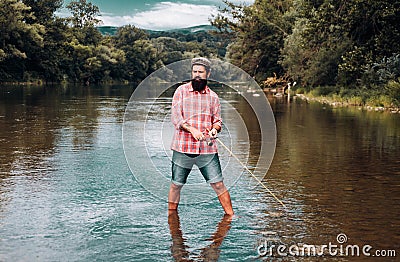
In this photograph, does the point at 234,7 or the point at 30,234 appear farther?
the point at 234,7

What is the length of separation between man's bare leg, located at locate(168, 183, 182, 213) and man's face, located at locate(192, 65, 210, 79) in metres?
1.35

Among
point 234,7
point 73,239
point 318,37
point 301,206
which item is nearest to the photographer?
point 73,239

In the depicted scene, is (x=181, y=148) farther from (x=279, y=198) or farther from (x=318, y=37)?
(x=318, y=37)

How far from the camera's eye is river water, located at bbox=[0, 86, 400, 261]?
5711 millimetres

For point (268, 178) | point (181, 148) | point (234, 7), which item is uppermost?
point (234, 7)

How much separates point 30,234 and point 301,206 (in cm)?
339

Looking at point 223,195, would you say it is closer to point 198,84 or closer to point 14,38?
point 198,84

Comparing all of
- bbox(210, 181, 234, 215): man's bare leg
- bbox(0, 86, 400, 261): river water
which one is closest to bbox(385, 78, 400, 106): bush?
bbox(0, 86, 400, 261): river water

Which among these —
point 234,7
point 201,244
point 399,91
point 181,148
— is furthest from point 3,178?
point 234,7

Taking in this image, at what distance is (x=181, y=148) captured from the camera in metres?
6.55

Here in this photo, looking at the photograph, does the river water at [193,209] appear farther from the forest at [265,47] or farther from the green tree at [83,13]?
the green tree at [83,13]

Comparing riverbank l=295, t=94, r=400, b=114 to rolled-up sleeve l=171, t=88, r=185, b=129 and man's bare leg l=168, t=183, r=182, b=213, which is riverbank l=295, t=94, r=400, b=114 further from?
rolled-up sleeve l=171, t=88, r=185, b=129
